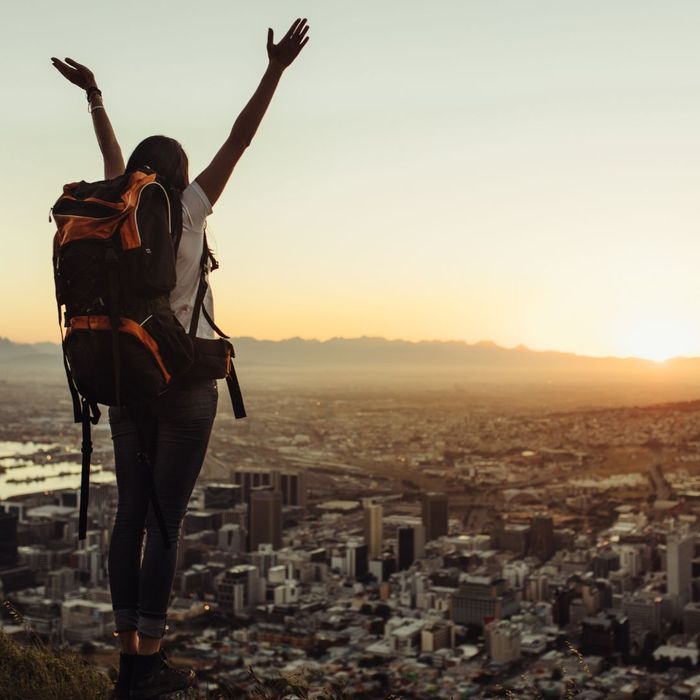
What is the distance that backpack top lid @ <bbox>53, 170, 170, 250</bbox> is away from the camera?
4.52ft

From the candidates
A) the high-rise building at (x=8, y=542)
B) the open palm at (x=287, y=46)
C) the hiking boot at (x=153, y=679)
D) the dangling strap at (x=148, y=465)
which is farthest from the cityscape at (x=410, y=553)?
the open palm at (x=287, y=46)

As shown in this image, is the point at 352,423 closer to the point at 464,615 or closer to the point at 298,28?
the point at 464,615

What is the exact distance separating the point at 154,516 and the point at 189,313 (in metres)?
0.33

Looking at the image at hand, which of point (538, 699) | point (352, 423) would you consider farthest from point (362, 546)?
point (352, 423)

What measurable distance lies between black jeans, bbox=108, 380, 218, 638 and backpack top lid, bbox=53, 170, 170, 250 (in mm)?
257

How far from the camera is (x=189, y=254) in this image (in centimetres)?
148

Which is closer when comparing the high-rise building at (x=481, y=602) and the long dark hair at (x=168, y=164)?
the long dark hair at (x=168, y=164)

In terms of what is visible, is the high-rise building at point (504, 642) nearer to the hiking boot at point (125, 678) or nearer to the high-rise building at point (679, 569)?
the high-rise building at point (679, 569)

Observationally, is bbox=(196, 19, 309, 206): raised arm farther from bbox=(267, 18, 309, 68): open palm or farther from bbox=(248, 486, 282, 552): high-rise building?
bbox=(248, 486, 282, 552): high-rise building

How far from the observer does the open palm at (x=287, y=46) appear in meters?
1.61

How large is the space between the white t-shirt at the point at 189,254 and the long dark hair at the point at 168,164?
0.05 ft

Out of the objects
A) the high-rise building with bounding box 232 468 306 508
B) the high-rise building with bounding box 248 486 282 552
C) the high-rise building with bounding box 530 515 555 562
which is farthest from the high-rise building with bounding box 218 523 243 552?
the high-rise building with bounding box 530 515 555 562

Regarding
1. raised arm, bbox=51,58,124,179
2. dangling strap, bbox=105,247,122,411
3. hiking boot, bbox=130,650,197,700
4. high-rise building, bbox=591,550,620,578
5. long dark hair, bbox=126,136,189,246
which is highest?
raised arm, bbox=51,58,124,179

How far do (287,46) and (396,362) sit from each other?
53.2 meters
